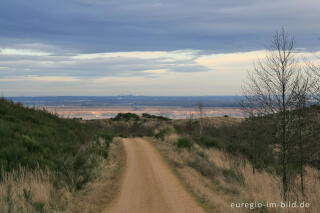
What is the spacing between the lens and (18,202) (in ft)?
26.1

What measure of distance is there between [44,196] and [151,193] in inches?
144

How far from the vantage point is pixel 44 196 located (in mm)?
8664

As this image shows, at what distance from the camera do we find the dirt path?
902cm

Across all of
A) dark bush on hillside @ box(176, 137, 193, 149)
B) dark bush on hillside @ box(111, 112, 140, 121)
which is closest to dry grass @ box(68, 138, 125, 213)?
dark bush on hillside @ box(176, 137, 193, 149)

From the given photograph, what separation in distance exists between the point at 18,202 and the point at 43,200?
72 cm

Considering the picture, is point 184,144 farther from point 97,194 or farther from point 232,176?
point 97,194

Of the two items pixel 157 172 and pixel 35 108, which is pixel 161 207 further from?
pixel 35 108

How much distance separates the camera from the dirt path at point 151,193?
29.6 ft

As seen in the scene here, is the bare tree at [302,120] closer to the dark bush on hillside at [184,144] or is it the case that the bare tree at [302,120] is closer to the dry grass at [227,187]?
the dry grass at [227,187]

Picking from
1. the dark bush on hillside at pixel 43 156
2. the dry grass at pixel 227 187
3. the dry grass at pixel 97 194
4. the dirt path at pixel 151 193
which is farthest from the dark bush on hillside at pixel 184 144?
the dry grass at pixel 97 194

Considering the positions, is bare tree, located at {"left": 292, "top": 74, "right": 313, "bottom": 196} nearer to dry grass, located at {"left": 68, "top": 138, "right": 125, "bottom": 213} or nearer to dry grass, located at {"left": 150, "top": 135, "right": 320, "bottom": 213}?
dry grass, located at {"left": 150, "top": 135, "right": 320, "bottom": 213}

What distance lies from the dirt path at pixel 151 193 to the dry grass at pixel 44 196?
1.99 feet

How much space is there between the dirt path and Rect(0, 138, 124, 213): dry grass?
606mm

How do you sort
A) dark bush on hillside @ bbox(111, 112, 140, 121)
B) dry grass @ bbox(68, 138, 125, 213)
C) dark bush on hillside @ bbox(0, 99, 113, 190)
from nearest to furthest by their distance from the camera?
dry grass @ bbox(68, 138, 125, 213) < dark bush on hillside @ bbox(0, 99, 113, 190) < dark bush on hillside @ bbox(111, 112, 140, 121)
